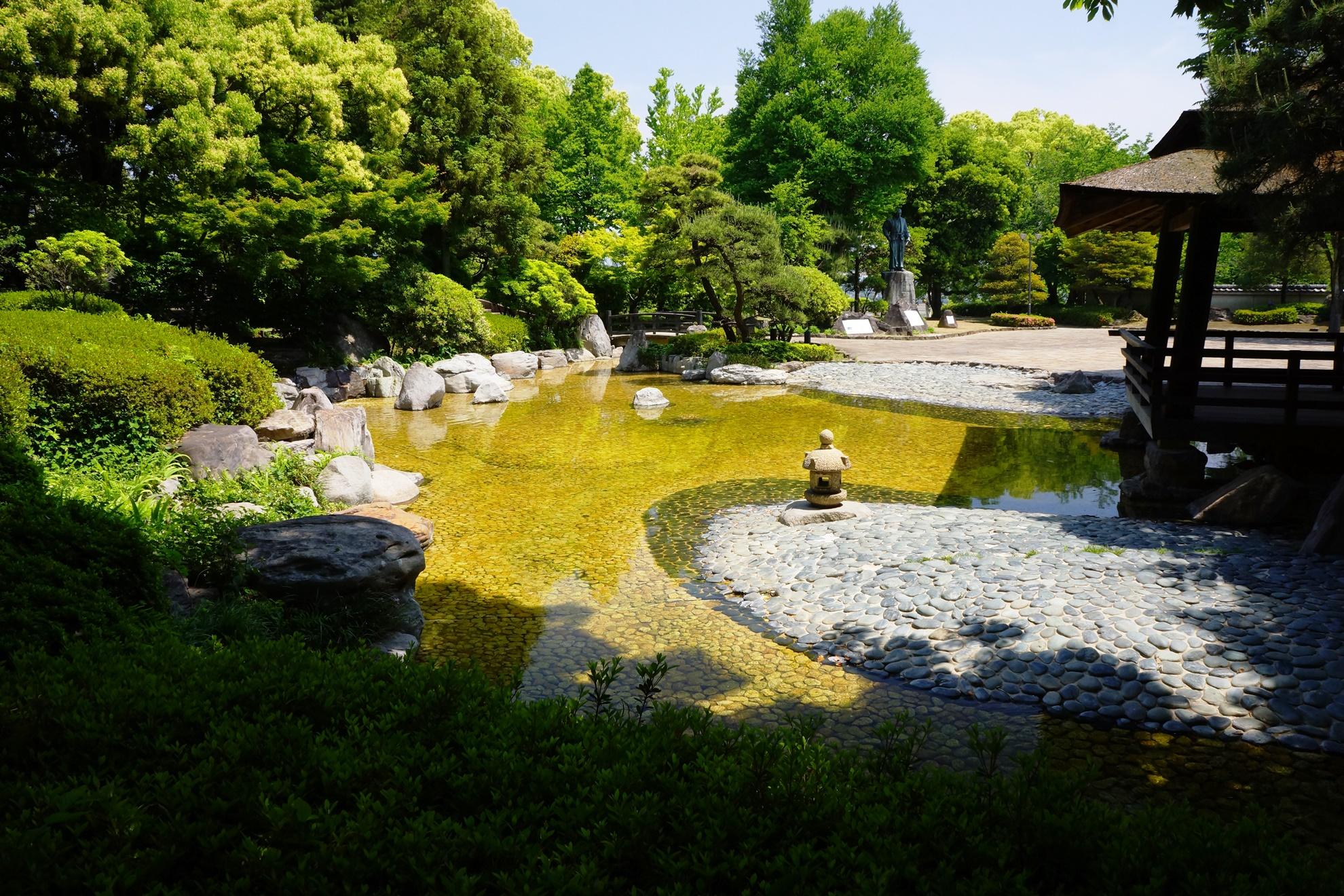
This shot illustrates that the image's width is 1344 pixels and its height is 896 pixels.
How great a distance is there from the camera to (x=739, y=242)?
24125 millimetres

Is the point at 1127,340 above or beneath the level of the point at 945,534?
above

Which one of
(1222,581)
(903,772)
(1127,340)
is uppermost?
(1127,340)

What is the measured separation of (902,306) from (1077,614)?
31.8 metres

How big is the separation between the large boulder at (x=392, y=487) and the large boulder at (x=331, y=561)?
4.19 meters

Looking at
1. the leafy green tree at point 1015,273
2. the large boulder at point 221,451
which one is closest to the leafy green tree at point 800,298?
the large boulder at point 221,451

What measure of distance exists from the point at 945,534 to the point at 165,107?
17071 mm

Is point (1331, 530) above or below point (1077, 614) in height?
above

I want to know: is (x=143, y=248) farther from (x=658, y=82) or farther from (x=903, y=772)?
(x=658, y=82)

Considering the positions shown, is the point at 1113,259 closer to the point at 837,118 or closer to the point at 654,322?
the point at 837,118

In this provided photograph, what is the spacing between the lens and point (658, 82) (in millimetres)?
40031

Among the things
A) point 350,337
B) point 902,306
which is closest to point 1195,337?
point 350,337

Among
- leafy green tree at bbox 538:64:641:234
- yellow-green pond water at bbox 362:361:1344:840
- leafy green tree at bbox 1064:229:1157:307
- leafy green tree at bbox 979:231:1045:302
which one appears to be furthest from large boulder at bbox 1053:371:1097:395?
leafy green tree at bbox 979:231:1045:302

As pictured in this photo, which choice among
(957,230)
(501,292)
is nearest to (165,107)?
(501,292)

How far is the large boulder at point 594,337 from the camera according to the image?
103ft
